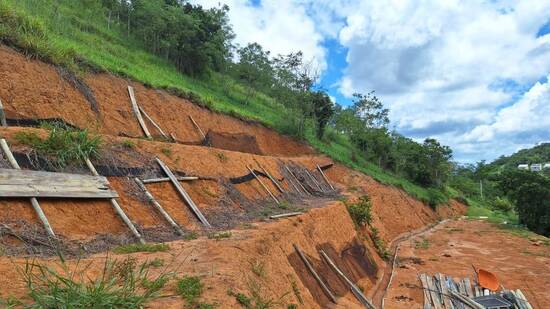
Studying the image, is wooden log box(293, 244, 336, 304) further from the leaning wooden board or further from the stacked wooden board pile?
the leaning wooden board

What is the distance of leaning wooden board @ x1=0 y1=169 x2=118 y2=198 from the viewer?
6.14 m

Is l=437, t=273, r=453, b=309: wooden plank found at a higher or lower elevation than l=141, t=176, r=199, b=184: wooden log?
lower

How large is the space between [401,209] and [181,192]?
20006mm

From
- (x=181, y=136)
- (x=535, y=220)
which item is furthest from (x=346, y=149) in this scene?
(x=181, y=136)

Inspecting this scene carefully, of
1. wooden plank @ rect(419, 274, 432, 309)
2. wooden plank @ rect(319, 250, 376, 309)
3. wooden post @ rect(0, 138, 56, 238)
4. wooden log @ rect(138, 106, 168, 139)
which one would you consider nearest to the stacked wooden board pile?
wooden plank @ rect(419, 274, 432, 309)

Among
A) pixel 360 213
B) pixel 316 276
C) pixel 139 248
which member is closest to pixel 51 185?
pixel 139 248

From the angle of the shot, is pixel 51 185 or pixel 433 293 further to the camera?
pixel 433 293

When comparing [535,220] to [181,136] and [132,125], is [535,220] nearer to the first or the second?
[181,136]

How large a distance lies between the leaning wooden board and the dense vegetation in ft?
28.1

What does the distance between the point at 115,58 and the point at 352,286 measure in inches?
573

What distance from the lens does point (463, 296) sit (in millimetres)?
11414

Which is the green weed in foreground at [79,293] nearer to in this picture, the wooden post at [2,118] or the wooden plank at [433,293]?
the wooden post at [2,118]

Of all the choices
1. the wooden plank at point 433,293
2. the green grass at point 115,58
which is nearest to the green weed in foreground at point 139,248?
the green grass at point 115,58

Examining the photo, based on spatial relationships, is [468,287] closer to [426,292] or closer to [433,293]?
[433,293]
